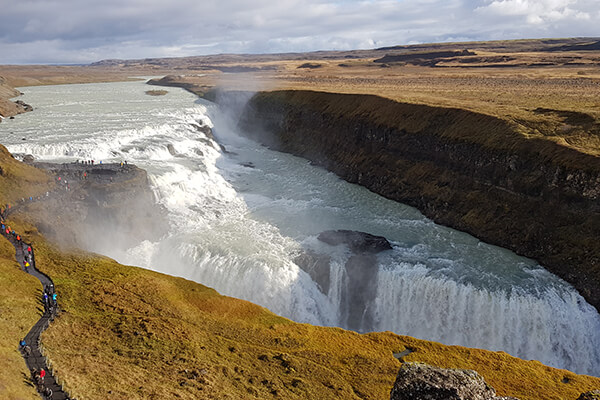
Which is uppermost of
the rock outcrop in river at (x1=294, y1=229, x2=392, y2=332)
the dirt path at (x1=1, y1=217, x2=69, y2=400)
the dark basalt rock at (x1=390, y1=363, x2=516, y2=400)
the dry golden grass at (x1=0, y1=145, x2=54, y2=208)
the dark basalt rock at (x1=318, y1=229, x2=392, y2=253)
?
the dry golden grass at (x1=0, y1=145, x2=54, y2=208)

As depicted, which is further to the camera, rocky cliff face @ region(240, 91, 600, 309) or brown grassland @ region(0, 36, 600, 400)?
rocky cliff face @ region(240, 91, 600, 309)

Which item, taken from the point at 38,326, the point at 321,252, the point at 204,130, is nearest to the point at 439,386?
the point at 38,326

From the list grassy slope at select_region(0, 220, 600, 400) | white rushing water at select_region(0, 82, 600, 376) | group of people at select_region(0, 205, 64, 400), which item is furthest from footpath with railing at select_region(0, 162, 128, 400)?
white rushing water at select_region(0, 82, 600, 376)

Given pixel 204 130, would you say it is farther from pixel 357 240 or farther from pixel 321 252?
pixel 357 240

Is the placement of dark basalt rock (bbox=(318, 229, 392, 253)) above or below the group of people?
below

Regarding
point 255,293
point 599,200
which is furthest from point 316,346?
point 599,200

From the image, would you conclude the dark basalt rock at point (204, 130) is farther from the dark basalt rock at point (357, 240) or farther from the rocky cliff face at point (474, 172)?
the dark basalt rock at point (357, 240)

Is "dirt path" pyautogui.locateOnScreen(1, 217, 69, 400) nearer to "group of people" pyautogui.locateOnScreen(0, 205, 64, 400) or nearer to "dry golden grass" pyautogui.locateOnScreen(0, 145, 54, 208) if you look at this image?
"group of people" pyautogui.locateOnScreen(0, 205, 64, 400)
